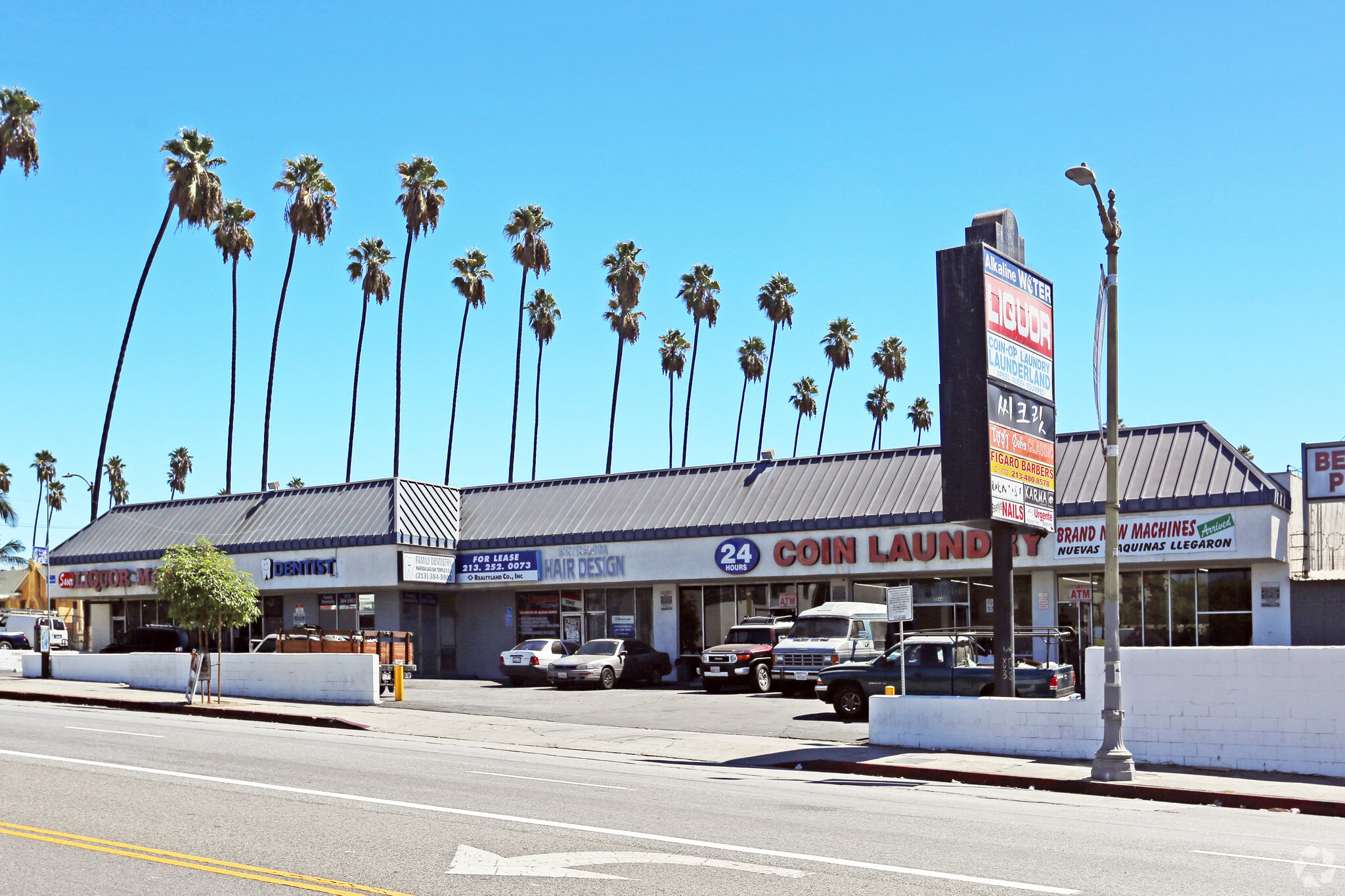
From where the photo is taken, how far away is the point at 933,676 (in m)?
22.8

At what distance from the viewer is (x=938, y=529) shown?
32188mm

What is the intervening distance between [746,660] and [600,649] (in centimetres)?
469

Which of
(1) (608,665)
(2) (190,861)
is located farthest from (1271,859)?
(1) (608,665)

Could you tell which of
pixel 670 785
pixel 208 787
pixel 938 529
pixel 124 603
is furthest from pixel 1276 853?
pixel 124 603

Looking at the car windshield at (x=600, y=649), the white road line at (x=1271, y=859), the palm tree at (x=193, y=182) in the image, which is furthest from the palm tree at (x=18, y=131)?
the white road line at (x=1271, y=859)

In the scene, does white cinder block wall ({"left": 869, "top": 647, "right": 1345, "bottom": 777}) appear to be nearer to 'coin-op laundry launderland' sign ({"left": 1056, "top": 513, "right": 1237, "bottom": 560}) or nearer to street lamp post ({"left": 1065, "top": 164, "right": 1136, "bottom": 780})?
street lamp post ({"left": 1065, "top": 164, "right": 1136, "bottom": 780})

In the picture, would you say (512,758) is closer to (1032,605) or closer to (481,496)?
(1032,605)

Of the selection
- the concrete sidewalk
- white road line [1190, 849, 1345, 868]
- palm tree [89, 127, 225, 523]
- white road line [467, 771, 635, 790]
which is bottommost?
the concrete sidewalk

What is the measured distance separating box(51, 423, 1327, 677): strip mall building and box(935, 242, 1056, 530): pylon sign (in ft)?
20.8

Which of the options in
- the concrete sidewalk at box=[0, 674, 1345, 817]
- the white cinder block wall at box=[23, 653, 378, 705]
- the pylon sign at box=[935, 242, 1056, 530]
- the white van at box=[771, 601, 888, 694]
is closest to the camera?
the concrete sidewalk at box=[0, 674, 1345, 817]

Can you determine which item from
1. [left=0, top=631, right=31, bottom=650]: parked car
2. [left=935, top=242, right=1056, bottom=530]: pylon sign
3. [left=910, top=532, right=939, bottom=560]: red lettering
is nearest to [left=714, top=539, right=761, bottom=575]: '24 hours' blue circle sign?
[left=910, top=532, right=939, bottom=560]: red lettering

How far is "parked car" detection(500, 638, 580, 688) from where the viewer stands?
3472cm

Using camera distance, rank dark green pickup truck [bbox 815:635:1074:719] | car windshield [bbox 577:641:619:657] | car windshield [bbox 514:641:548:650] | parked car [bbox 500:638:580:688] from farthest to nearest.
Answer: car windshield [bbox 514:641:548:650] < parked car [bbox 500:638:580:688] < car windshield [bbox 577:641:619:657] < dark green pickup truck [bbox 815:635:1074:719]

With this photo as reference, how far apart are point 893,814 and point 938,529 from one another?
20454mm
